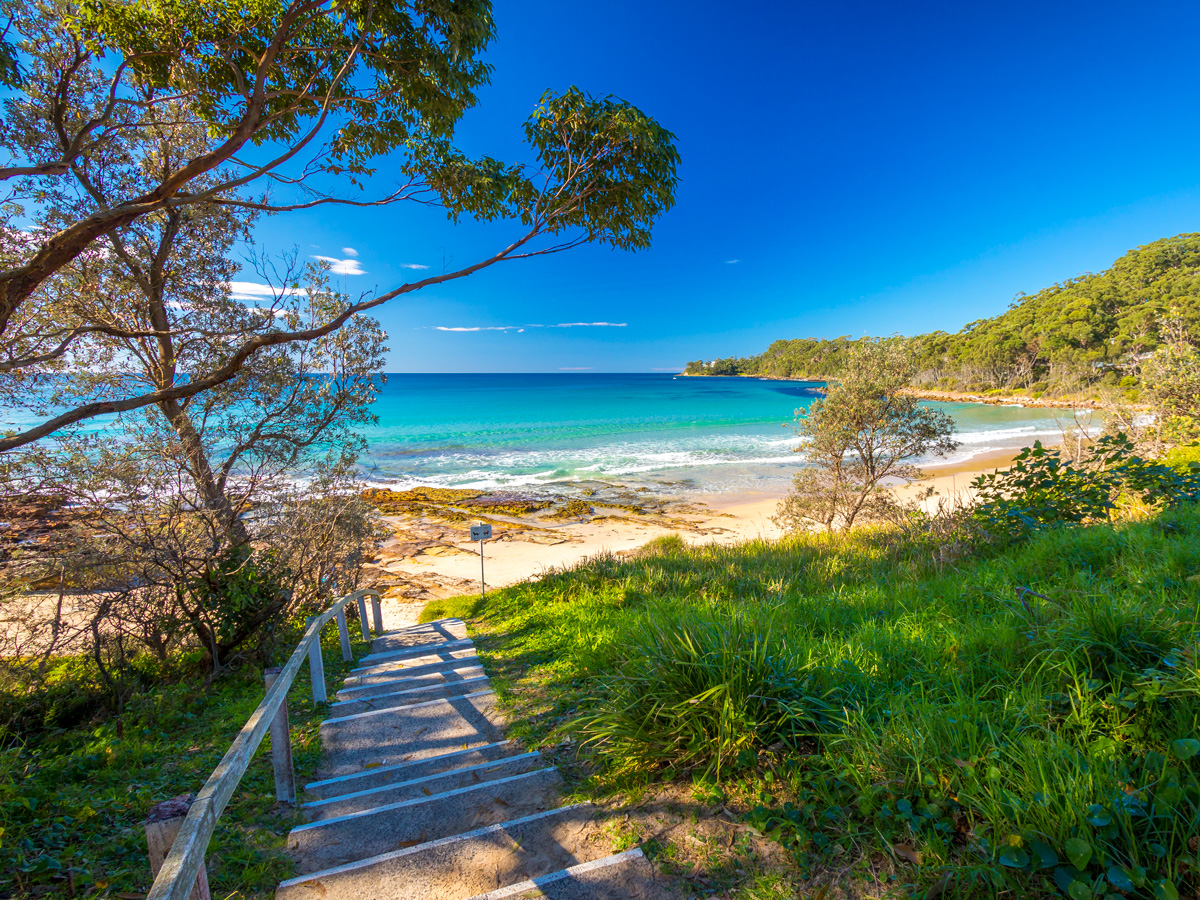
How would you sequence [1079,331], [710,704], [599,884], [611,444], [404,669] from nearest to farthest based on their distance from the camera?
[599,884] < [710,704] < [404,669] < [611,444] < [1079,331]

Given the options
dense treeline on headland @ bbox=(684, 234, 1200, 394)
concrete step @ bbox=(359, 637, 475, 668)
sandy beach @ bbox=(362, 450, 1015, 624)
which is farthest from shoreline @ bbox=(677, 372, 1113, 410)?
concrete step @ bbox=(359, 637, 475, 668)

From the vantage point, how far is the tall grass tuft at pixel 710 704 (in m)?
2.56

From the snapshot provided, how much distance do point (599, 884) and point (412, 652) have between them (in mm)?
5293

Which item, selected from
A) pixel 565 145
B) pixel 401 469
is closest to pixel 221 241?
pixel 565 145

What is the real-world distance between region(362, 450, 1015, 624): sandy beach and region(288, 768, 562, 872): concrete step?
34.8ft

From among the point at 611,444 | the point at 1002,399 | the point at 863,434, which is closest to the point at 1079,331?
the point at 1002,399

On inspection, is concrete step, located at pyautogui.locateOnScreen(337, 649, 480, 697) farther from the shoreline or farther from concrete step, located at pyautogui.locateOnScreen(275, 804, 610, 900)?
the shoreline

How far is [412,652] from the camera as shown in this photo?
6594 millimetres

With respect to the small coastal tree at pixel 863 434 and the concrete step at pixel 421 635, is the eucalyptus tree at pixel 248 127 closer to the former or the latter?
the concrete step at pixel 421 635

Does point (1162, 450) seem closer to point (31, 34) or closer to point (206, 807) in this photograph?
point (206, 807)

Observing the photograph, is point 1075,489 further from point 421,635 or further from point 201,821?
point 421,635

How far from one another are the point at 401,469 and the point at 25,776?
97.0 feet

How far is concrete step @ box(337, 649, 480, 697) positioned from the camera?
525 cm

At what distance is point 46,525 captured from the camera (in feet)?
17.8
